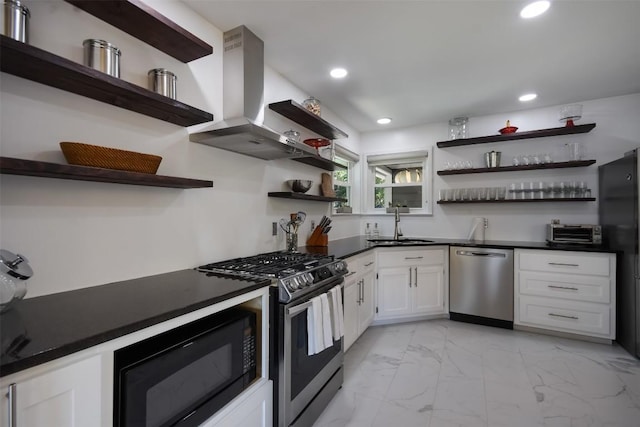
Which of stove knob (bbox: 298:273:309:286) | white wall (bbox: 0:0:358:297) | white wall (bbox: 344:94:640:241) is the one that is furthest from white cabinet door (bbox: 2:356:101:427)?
white wall (bbox: 344:94:640:241)

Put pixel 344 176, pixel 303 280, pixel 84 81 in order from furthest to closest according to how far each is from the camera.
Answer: pixel 344 176, pixel 303 280, pixel 84 81

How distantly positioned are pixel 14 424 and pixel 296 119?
2.57 metres

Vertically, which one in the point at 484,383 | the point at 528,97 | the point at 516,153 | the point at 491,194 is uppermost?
the point at 528,97

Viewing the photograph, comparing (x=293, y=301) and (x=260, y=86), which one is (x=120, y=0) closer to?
(x=260, y=86)

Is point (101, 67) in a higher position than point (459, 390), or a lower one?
Result: higher

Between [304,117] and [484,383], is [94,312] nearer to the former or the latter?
[304,117]

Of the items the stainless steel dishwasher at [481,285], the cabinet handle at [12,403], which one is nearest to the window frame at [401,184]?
the stainless steel dishwasher at [481,285]

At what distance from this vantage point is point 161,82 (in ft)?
5.04

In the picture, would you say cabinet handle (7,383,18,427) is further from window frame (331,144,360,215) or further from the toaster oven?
the toaster oven

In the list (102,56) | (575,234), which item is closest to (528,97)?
(575,234)

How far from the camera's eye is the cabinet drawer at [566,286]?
2803 mm

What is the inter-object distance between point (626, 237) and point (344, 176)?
302 cm

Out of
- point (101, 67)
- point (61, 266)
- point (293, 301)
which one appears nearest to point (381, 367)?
point (293, 301)

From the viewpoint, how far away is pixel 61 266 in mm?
1228
